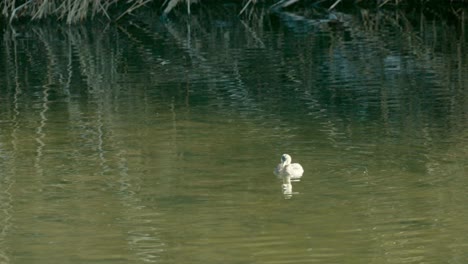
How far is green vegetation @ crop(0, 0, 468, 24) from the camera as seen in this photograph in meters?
30.2

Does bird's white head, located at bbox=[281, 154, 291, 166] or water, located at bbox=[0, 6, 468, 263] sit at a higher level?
bird's white head, located at bbox=[281, 154, 291, 166]

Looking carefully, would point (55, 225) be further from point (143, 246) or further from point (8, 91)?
point (8, 91)

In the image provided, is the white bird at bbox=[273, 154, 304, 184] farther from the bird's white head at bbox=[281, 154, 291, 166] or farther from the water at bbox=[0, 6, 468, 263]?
the water at bbox=[0, 6, 468, 263]

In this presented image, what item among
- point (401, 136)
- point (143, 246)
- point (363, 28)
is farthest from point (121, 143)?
point (363, 28)

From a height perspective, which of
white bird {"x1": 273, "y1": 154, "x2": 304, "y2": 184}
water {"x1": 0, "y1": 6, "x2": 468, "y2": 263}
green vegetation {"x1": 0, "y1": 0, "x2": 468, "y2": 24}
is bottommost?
green vegetation {"x1": 0, "y1": 0, "x2": 468, "y2": 24}

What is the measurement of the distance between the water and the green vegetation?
7093 millimetres

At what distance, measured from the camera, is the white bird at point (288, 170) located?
11.6m

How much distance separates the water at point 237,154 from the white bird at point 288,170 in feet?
0.42

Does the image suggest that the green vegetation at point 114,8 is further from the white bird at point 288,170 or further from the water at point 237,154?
the white bird at point 288,170

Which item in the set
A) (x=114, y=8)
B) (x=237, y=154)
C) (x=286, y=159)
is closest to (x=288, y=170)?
(x=286, y=159)

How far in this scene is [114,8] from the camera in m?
34.1

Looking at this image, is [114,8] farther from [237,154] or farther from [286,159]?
[286,159]

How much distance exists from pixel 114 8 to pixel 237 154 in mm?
21487

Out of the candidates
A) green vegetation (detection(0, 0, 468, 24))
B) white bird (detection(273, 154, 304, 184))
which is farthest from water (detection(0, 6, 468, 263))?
green vegetation (detection(0, 0, 468, 24))
